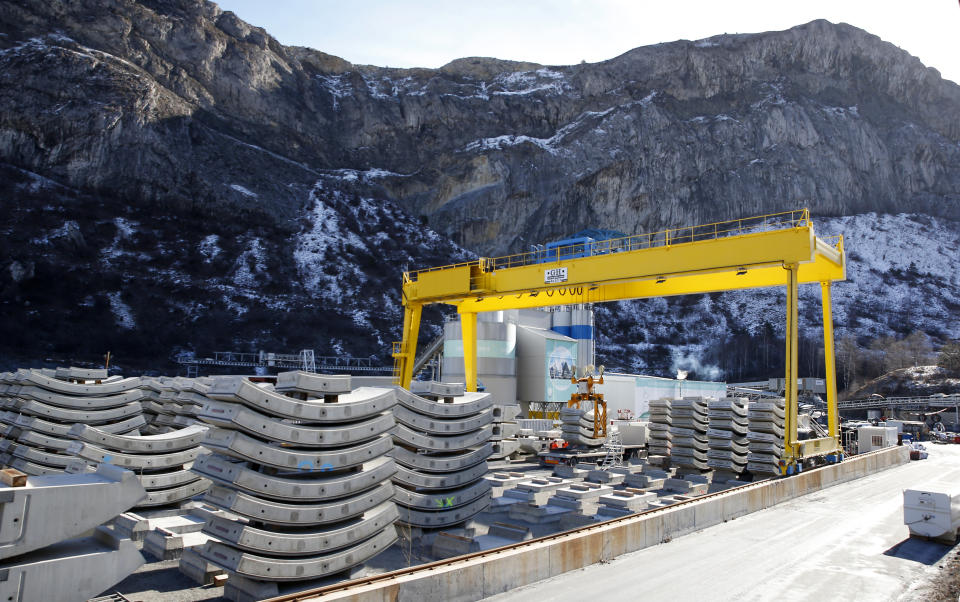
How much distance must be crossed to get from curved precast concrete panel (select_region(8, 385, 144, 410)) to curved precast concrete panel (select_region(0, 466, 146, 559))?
746 cm

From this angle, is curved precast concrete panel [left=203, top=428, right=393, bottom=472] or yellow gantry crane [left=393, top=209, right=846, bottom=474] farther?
yellow gantry crane [left=393, top=209, right=846, bottom=474]

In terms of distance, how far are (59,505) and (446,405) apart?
19.2ft

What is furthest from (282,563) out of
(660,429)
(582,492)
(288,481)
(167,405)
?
(660,429)

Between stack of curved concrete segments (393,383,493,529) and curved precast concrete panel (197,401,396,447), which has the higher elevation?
curved precast concrete panel (197,401,396,447)

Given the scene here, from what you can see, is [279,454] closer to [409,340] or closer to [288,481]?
[288,481]

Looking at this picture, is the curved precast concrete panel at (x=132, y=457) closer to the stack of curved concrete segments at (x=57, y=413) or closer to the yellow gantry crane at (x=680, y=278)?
the stack of curved concrete segments at (x=57, y=413)

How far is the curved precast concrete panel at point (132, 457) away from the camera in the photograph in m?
9.18

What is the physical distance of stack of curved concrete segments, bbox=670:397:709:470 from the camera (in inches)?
762

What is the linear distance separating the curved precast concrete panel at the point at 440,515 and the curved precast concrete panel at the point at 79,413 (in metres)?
6.34

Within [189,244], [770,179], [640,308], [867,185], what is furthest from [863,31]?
[189,244]

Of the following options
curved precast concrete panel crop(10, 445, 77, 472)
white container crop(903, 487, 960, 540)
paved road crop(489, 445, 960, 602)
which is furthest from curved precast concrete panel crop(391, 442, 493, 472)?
white container crop(903, 487, 960, 540)

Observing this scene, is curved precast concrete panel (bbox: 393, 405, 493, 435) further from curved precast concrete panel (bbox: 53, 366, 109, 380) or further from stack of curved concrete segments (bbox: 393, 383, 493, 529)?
curved precast concrete panel (bbox: 53, 366, 109, 380)

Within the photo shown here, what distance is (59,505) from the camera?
488 centimetres

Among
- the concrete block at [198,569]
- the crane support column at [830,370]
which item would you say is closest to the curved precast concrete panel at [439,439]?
the concrete block at [198,569]
